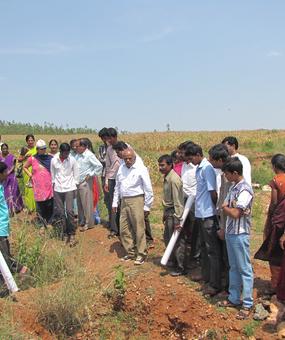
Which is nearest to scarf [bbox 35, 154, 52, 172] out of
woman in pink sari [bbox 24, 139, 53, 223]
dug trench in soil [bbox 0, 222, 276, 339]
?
woman in pink sari [bbox 24, 139, 53, 223]

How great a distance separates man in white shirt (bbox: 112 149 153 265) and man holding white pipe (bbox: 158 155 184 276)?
0.38 meters

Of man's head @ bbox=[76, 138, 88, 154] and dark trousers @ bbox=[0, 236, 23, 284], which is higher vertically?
man's head @ bbox=[76, 138, 88, 154]

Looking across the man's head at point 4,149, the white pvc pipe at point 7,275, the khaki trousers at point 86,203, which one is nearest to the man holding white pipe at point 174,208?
the white pvc pipe at point 7,275

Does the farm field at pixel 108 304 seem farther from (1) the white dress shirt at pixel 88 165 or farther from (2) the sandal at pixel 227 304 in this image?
(1) the white dress shirt at pixel 88 165

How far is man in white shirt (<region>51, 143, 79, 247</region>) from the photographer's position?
7.65 m

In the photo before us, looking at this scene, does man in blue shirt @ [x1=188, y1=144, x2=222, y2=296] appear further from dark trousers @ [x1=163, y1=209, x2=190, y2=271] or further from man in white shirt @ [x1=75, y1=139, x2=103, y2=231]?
man in white shirt @ [x1=75, y1=139, x2=103, y2=231]

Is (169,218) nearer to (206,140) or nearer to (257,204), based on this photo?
(257,204)

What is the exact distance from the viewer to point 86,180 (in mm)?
8047

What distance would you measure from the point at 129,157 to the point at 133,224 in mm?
964

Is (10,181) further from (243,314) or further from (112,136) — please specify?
(243,314)

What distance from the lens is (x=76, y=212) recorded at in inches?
329

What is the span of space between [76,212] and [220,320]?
400 centimetres

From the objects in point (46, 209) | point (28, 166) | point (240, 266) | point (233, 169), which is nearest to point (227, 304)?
point (240, 266)

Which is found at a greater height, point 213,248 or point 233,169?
point 233,169
